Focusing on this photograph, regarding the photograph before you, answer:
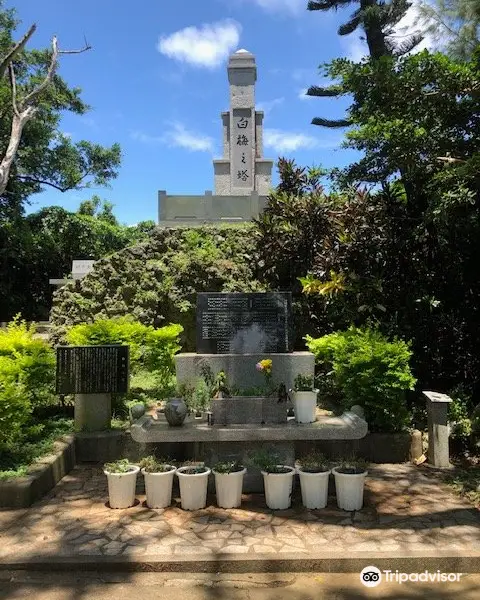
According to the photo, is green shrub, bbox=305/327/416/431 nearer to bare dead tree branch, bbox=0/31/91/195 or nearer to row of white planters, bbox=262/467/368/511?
row of white planters, bbox=262/467/368/511

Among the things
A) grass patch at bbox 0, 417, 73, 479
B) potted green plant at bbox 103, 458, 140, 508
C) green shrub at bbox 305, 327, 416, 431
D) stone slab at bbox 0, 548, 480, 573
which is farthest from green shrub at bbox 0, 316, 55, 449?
green shrub at bbox 305, 327, 416, 431

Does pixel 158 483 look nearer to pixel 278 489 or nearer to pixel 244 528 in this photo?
pixel 244 528

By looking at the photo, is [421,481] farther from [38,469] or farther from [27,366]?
[27,366]

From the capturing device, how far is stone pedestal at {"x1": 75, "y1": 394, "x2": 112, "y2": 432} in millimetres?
5945

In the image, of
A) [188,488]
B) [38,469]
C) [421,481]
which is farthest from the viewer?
[421,481]

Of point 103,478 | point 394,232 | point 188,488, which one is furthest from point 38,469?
point 394,232

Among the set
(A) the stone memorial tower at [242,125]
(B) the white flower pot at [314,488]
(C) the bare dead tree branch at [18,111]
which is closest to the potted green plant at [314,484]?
(B) the white flower pot at [314,488]

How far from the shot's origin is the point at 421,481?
16.6ft

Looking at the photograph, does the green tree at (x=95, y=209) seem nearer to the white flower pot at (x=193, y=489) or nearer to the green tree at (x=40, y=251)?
the green tree at (x=40, y=251)

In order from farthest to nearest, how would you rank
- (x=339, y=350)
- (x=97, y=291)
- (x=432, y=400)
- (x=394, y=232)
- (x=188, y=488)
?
(x=97, y=291) → (x=394, y=232) → (x=339, y=350) → (x=432, y=400) → (x=188, y=488)

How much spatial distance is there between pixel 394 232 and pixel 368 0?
10.6m

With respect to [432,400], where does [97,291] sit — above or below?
above

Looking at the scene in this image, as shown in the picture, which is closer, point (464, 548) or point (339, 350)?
point (464, 548)

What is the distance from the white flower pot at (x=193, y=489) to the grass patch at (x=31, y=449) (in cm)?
147
